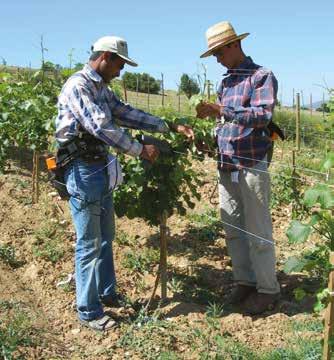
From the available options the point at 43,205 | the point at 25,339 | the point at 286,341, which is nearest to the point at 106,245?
the point at 25,339

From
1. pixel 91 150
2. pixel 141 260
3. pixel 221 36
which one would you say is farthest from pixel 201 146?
pixel 141 260

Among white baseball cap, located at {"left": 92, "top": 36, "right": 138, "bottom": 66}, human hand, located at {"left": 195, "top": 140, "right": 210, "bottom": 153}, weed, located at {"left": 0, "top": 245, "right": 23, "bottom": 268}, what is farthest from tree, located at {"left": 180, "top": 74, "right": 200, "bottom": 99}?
weed, located at {"left": 0, "top": 245, "right": 23, "bottom": 268}

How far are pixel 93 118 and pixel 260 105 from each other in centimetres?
117

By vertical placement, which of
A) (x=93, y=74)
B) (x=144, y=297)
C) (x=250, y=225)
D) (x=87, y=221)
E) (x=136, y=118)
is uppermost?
(x=93, y=74)

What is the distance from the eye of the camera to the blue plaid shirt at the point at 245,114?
3.63 meters

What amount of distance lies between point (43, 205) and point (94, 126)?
10.5 ft

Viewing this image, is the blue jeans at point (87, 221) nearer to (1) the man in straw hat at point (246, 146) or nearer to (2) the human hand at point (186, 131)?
(2) the human hand at point (186, 131)

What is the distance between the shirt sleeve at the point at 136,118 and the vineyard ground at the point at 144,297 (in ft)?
4.55

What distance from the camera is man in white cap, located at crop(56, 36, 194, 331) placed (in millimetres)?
3402

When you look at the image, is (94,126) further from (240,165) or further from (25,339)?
(25,339)

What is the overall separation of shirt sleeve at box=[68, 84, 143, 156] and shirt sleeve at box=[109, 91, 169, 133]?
0.52 m

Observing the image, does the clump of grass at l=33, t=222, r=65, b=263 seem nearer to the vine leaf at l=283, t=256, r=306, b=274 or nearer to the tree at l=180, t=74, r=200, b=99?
the tree at l=180, t=74, r=200, b=99

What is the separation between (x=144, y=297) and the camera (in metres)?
4.37

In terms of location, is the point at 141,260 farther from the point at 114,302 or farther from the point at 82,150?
the point at 82,150
